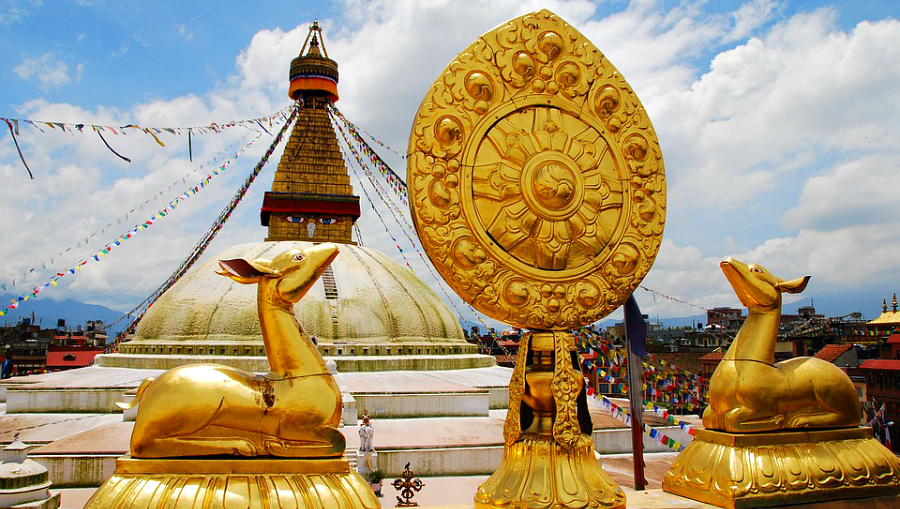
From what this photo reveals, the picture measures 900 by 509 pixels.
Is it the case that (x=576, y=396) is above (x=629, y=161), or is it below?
below

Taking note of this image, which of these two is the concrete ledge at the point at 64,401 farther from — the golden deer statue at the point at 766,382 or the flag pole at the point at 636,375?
the golden deer statue at the point at 766,382

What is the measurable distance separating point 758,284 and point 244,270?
347 centimetres

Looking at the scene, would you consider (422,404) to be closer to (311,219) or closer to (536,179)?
(311,219)

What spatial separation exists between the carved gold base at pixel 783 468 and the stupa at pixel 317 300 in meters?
12.0

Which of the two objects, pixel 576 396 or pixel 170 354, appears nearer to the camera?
pixel 576 396

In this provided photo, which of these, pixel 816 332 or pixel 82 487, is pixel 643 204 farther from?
pixel 816 332

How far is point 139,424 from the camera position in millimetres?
3270

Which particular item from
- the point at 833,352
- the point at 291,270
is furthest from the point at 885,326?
the point at 291,270

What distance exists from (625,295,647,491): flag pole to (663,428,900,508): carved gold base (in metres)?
0.62

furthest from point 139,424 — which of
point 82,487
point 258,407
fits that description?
point 82,487

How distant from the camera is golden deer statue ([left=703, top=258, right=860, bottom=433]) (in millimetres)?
4492

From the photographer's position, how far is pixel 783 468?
4414 mm

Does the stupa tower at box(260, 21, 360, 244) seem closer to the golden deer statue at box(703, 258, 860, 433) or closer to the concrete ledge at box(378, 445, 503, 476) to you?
the concrete ledge at box(378, 445, 503, 476)

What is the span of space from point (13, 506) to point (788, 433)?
31.1 feet
